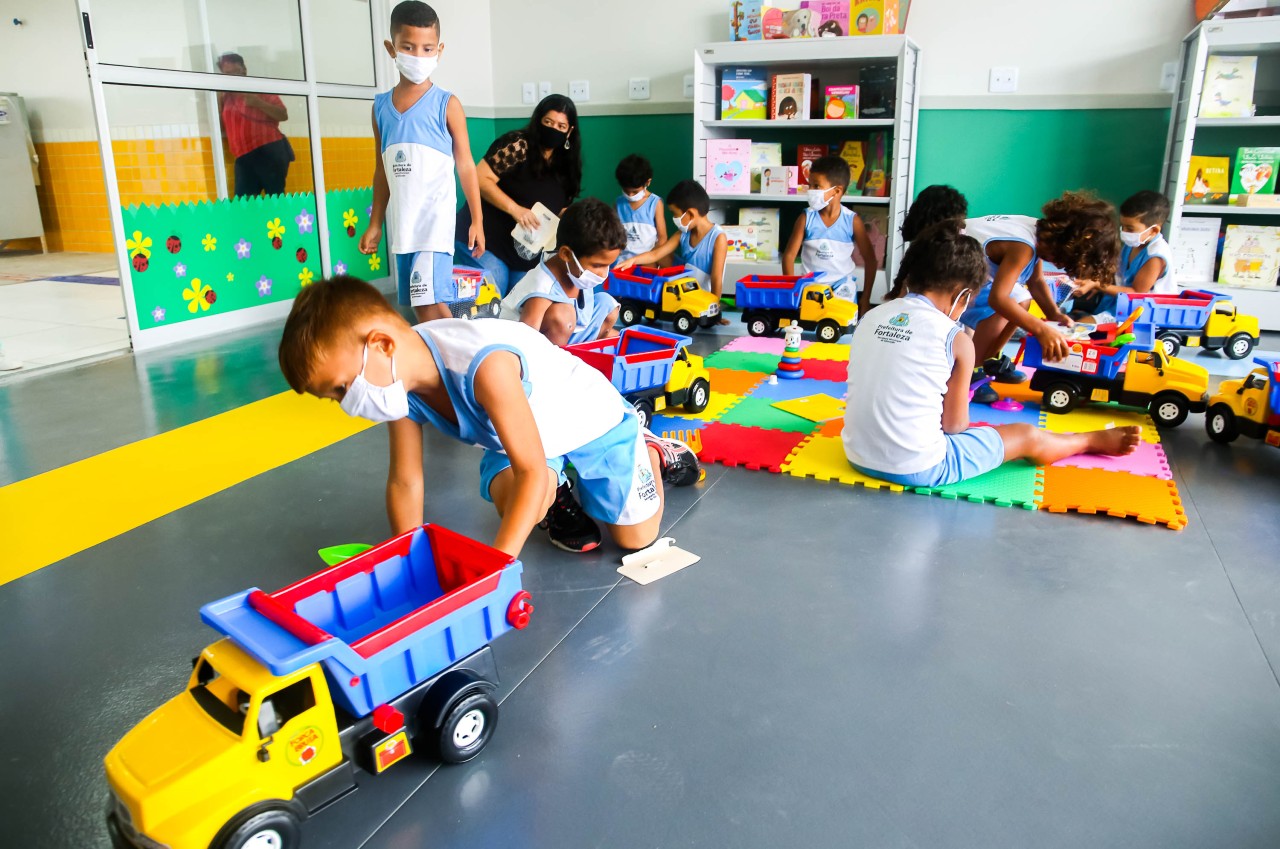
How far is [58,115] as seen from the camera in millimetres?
8930

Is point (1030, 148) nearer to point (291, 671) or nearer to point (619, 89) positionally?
point (619, 89)

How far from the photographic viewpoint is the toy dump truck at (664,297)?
5477 millimetres

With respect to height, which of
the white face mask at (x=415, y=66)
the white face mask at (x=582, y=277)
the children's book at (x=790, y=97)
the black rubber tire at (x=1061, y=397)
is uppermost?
the children's book at (x=790, y=97)

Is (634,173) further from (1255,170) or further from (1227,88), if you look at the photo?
(1255,170)

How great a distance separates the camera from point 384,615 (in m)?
1.80

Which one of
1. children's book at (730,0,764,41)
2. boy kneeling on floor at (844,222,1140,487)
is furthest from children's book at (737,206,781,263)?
boy kneeling on floor at (844,222,1140,487)

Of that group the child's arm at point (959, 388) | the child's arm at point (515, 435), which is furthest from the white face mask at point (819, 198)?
the child's arm at point (515, 435)

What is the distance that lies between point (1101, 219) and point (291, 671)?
11.7 feet

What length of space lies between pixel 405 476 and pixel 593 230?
1618mm

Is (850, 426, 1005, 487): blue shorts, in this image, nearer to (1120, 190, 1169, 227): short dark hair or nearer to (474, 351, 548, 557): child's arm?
(474, 351, 548, 557): child's arm

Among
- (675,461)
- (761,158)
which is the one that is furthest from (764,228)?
(675,461)

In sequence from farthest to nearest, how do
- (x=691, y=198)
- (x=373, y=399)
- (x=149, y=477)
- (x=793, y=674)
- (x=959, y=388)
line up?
(x=691, y=198)
(x=149, y=477)
(x=959, y=388)
(x=793, y=674)
(x=373, y=399)

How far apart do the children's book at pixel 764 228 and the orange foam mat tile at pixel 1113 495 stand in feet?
12.2

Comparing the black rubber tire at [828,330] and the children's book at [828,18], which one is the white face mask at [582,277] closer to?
the black rubber tire at [828,330]
